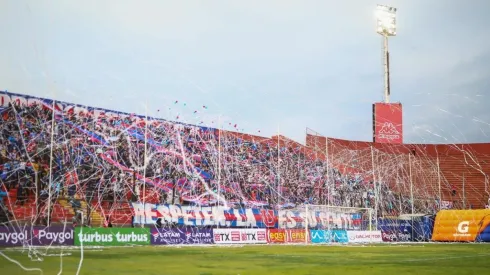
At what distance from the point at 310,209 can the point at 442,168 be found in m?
42.1

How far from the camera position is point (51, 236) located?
28.2 metres

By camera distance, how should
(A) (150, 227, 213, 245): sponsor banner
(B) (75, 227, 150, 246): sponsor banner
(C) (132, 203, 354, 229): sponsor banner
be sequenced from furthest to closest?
(C) (132, 203, 354, 229): sponsor banner, (A) (150, 227, 213, 245): sponsor banner, (B) (75, 227, 150, 246): sponsor banner

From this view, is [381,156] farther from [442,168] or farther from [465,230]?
[465,230]

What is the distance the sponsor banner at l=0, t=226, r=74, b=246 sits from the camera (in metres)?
26.0

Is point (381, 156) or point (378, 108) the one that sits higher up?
point (378, 108)

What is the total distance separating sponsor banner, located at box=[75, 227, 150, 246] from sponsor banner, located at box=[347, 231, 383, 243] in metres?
20.6

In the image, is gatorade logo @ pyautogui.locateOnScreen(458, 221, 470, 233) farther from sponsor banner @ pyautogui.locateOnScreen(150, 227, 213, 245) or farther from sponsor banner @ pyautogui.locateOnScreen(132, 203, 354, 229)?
sponsor banner @ pyautogui.locateOnScreen(150, 227, 213, 245)

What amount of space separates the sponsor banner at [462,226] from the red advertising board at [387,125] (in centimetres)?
3765

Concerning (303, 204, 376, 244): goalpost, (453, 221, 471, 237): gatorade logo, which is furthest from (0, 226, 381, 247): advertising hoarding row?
(453, 221, 471, 237): gatorade logo

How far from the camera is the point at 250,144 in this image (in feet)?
172

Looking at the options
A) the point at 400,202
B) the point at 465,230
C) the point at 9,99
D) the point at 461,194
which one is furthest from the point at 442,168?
the point at 9,99

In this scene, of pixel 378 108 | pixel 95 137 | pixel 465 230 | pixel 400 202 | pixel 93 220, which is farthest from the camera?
pixel 378 108

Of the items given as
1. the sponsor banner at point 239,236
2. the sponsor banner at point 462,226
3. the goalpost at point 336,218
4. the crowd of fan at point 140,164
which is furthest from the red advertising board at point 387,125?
the sponsor banner at point 239,236

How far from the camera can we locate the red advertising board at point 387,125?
90.2 m
